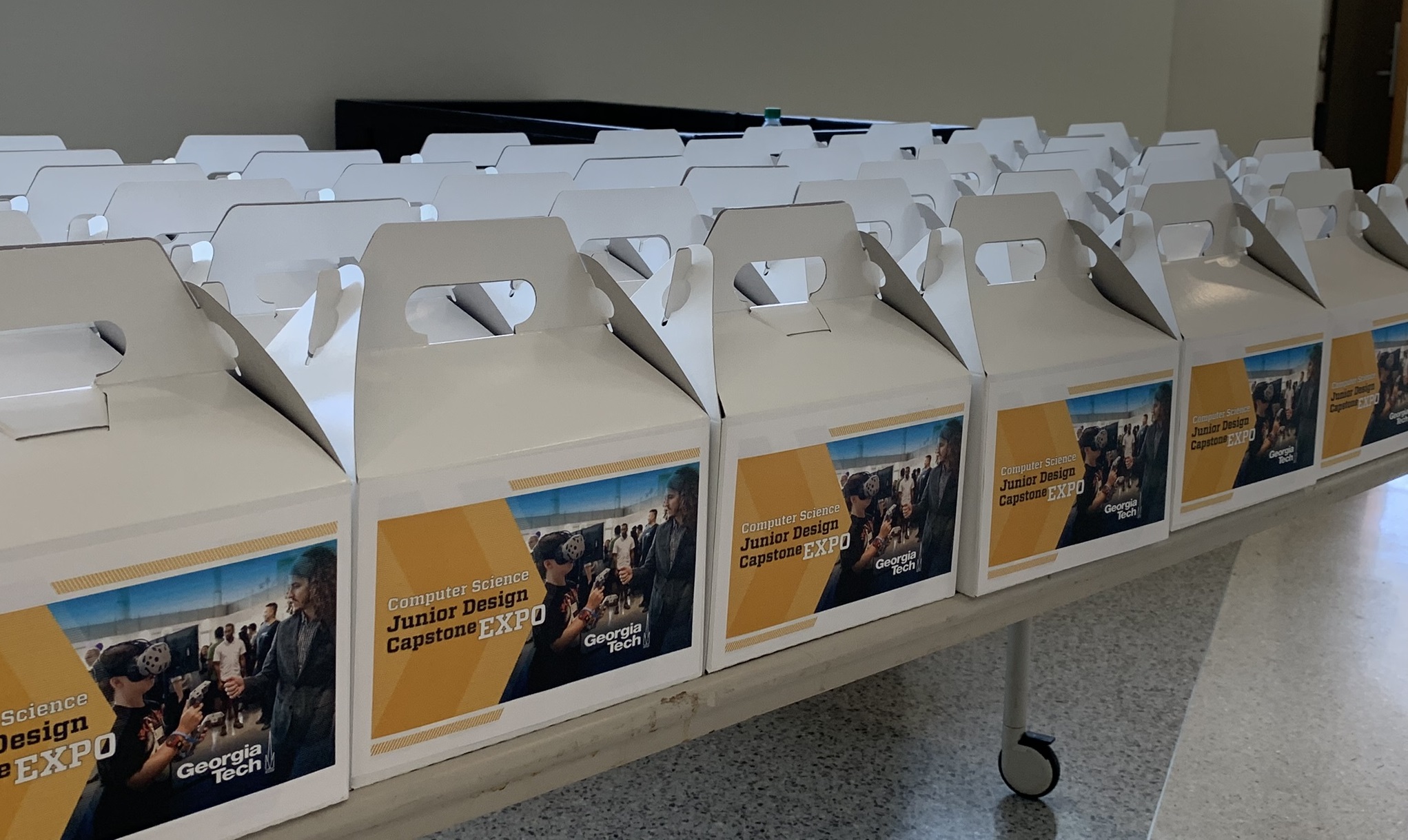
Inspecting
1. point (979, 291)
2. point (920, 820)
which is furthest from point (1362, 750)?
point (979, 291)

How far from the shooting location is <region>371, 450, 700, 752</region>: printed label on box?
0.79 meters

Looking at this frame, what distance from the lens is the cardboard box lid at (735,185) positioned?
5.68 feet

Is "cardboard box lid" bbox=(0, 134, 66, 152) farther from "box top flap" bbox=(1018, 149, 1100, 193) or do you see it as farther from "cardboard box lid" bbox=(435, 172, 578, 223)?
"box top flap" bbox=(1018, 149, 1100, 193)

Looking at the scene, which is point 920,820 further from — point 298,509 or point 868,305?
point 298,509

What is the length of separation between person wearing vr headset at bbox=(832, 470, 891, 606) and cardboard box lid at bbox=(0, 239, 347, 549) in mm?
446

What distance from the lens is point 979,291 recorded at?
115cm

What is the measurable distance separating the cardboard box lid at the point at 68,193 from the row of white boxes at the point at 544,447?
1.29 ft

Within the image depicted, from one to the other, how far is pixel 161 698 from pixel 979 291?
0.79 metres

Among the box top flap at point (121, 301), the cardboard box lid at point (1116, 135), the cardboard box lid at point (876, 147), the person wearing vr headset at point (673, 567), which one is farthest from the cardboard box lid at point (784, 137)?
the box top flap at point (121, 301)

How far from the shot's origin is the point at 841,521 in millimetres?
1008

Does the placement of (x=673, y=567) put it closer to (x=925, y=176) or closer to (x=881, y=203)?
(x=881, y=203)

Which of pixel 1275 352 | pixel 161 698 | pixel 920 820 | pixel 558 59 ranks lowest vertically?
pixel 920 820

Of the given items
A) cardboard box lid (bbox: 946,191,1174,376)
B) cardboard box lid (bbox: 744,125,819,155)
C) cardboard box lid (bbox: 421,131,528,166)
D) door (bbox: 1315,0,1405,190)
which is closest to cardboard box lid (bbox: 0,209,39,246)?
cardboard box lid (bbox: 946,191,1174,376)

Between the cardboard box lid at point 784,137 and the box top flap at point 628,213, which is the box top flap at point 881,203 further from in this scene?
the cardboard box lid at point 784,137
